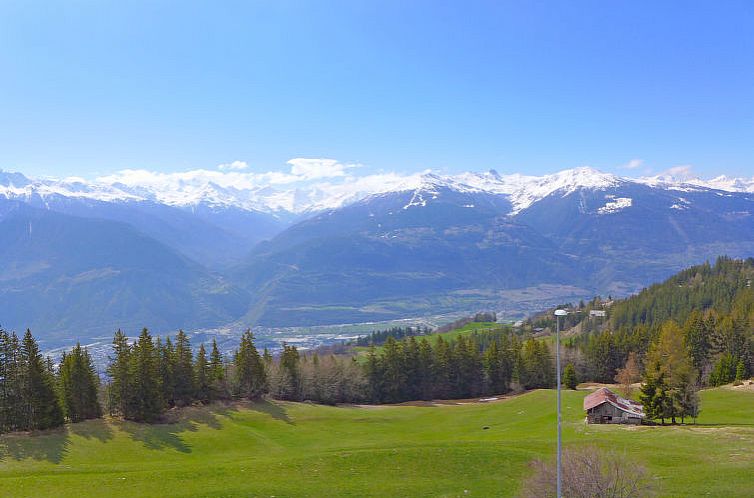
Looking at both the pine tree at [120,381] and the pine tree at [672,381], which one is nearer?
the pine tree at [672,381]

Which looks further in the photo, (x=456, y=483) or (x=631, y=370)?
(x=631, y=370)

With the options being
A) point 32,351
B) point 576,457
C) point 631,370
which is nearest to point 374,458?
point 576,457

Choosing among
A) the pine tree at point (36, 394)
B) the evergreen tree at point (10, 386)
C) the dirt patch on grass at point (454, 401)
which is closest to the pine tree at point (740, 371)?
the dirt patch on grass at point (454, 401)

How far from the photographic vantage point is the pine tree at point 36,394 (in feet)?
200

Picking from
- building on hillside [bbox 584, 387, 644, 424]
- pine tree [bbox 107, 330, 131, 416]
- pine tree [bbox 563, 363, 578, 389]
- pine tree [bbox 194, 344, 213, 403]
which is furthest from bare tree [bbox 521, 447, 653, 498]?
pine tree [bbox 563, 363, 578, 389]

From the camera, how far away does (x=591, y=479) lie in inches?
1099

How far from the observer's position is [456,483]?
130ft

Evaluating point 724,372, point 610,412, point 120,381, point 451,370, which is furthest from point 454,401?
point 120,381

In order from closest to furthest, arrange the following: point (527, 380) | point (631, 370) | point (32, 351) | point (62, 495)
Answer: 1. point (62, 495)
2. point (32, 351)
3. point (631, 370)
4. point (527, 380)

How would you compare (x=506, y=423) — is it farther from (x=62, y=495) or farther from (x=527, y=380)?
(x=62, y=495)

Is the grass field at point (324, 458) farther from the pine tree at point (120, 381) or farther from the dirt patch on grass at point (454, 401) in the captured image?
the dirt patch on grass at point (454, 401)

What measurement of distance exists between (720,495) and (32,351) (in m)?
74.0

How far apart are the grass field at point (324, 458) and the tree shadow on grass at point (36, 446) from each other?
0.11 m

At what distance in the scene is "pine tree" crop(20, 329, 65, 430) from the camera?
60.9 m
